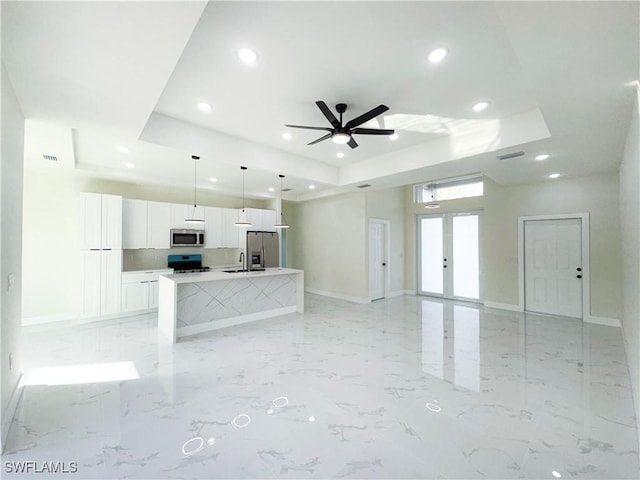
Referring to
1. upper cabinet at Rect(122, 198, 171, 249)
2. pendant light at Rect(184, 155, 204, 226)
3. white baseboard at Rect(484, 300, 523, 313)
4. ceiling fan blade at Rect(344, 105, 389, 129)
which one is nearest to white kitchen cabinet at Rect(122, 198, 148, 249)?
upper cabinet at Rect(122, 198, 171, 249)

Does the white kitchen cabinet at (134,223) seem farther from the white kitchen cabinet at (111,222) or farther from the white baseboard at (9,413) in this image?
the white baseboard at (9,413)

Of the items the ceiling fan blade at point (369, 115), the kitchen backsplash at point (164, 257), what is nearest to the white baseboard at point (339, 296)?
the kitchen backsplash at point (164, 257)

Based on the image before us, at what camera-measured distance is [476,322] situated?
513 centimetres

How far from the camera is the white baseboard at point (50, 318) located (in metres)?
4.87

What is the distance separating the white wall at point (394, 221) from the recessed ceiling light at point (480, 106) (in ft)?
12.1

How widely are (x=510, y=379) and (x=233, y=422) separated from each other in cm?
285

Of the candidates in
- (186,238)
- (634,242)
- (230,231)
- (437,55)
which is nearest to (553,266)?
(634,242)

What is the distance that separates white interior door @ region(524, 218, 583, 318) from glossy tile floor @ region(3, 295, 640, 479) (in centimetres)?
108

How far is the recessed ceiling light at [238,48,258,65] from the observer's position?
2.37 meters

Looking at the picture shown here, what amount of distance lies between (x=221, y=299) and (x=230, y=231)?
2834 millimetres

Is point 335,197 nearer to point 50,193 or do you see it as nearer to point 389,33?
point 389,33

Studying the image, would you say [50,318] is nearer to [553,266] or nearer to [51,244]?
[51,244]

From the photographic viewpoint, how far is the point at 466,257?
691 centimetres

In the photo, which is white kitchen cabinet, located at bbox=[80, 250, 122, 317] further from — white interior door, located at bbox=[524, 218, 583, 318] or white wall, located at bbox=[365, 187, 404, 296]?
white interior door, located at bbox=[524, 218, 583, 318]
